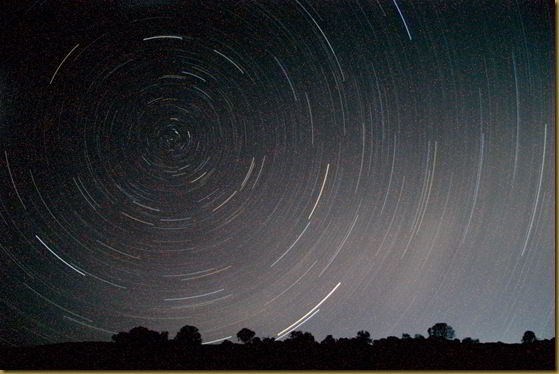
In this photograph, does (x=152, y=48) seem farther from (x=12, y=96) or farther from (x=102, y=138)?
(x=12, y=96)

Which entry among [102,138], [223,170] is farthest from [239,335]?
[102,138]

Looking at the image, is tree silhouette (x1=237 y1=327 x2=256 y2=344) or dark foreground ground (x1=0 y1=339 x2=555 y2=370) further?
tree silhouette (x1=237 y1=327 x2=256 y2=344)

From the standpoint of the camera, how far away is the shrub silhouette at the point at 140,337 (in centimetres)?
415

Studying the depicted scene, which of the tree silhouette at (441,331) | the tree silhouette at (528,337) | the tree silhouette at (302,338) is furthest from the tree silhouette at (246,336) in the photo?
the tree silhouette at (528,337)

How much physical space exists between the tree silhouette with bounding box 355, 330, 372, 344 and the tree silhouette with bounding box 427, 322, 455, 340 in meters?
0.40

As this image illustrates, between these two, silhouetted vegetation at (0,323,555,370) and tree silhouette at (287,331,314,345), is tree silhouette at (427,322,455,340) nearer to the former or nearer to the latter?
silhouetted vegetation at (0,323,555,370)

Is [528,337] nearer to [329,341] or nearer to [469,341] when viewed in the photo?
[469,341]

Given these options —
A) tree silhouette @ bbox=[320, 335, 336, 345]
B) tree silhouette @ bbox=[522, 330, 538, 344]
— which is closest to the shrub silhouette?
tree silhouette @ bbox=[320, 335, 336, 345]

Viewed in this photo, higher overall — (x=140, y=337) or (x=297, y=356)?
(x=140, y=337)

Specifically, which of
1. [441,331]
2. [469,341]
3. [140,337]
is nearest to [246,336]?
[140,337]

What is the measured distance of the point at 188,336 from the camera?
418 centimetres

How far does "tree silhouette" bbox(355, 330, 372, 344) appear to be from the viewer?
4.13 meters

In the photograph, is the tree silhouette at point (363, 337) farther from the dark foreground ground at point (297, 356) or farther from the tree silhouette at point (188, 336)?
the tree silhouette at point (188, 336)

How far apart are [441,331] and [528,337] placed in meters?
0.57
